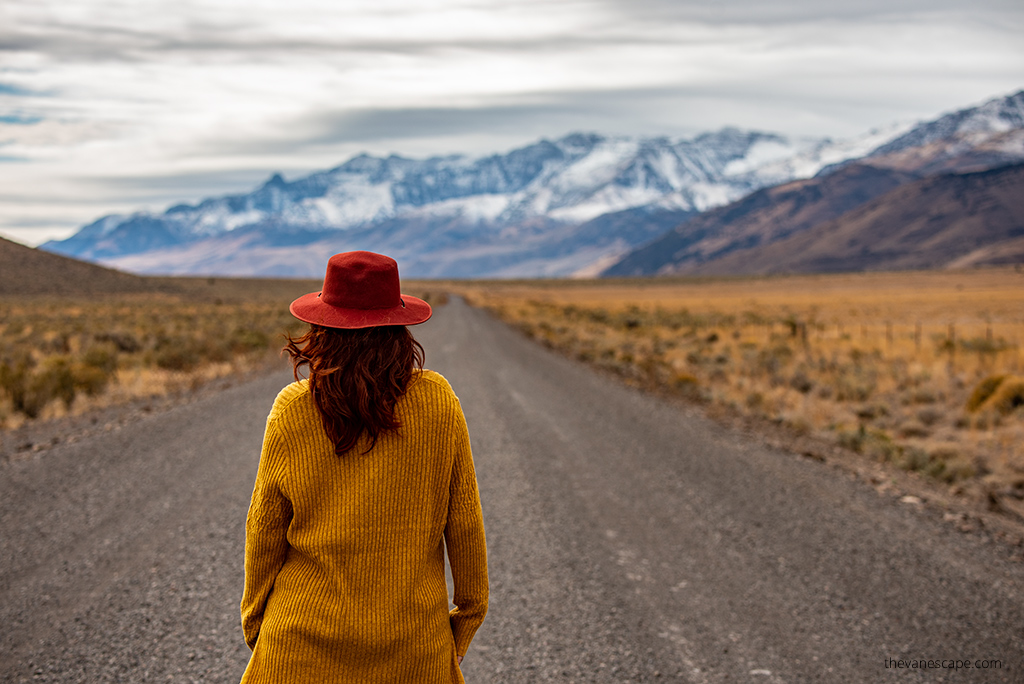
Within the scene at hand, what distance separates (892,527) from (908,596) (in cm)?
158

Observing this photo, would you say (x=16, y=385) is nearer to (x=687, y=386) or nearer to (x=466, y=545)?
(x=687, y=386)

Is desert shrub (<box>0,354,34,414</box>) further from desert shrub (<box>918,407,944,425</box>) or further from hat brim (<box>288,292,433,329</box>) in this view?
desert shrub (<box>918,407,944,425</box>)

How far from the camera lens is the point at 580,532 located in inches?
245

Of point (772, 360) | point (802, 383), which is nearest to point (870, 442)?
point (802, 383)

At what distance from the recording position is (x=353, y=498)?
2.01 m

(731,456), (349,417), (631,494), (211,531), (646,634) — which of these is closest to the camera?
(349,417)

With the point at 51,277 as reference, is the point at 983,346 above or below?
below

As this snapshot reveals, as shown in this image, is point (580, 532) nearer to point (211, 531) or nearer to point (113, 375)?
point (211, 531)

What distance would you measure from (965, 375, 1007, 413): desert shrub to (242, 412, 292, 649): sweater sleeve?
12171 millimetres

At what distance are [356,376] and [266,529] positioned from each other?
52cm

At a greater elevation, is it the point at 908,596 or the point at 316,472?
the point at 316,472

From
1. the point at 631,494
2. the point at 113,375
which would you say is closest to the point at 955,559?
the point at 631,494

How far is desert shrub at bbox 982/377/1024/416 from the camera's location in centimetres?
1120

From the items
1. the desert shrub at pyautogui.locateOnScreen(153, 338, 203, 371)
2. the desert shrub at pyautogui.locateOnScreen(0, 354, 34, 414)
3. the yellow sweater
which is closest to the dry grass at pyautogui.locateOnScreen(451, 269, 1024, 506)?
the yellow sweater
